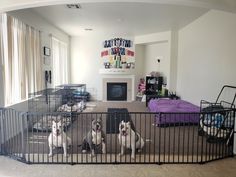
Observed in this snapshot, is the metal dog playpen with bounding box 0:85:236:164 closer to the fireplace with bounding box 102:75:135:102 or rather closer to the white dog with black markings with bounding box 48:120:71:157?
the white dog with black markings with bounding box 48:120:71:157

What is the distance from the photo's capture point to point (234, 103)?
437 cm

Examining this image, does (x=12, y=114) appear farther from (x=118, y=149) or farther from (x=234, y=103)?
(x=234, y=103)

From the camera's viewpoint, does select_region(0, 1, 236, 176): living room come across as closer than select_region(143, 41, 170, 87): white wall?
Yes

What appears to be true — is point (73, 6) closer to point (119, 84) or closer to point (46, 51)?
point (46, 51)

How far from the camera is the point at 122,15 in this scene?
5883 millimetres

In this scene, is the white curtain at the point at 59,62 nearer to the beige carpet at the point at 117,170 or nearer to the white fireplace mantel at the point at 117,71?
the white fireplace mantel at the point at 117,71

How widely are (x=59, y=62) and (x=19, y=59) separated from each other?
11.0 ft

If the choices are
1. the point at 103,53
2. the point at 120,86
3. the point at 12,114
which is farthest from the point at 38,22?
the point at 120,86

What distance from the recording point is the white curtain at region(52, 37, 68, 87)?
7641mm

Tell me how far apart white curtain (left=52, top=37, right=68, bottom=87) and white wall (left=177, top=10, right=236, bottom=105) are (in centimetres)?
420

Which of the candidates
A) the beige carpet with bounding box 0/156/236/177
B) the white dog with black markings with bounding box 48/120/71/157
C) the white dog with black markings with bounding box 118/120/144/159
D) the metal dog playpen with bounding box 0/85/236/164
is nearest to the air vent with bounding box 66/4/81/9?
the metal dog playpen with bounding box 0/85/236/164

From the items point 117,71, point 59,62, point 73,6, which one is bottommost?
point 117,71

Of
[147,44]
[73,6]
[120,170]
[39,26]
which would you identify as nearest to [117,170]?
[120,170]

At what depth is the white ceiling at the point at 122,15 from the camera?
→ 5.11m
